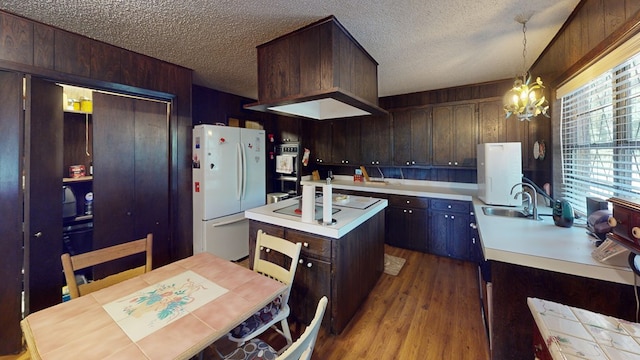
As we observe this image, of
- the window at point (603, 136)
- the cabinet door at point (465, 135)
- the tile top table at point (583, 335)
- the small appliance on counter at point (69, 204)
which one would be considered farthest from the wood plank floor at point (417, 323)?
the small appliance on counter at point (69, 204)

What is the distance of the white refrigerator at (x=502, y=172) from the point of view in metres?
2.53

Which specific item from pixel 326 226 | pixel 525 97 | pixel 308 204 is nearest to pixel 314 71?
pixel 308 204

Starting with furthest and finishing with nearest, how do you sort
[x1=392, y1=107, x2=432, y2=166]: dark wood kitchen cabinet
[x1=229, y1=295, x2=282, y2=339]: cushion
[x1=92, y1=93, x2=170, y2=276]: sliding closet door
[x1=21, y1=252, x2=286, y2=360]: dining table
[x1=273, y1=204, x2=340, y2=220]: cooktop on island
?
[x1=392, y1=107, x2=432, y2=166]: dark wood kitchen cabinet, [x1=92, y1=93, x2=170, y2=276]: sliding closet door, [x1=273, y1=204, x2=340, y2=220]: cooktop on island, [x1=229, y1=295, x2=282, y2=339]: cushion, [x1=21, y1=252, x2=286, y2=360]: dining table

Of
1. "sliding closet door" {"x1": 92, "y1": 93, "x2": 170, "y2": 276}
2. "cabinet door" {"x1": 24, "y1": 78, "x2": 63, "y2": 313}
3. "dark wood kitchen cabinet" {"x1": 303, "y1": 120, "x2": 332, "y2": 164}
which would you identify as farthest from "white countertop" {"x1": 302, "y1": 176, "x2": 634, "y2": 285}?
"cabinet door" {"x1": 24, "y1": 78, "x2": 63, "y2": 313}

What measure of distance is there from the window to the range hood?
1.57 m

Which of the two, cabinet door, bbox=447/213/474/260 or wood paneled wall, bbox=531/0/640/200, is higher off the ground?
wood paneled wall, bbox=531/0/640/200

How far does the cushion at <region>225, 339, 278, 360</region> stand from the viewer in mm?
1185

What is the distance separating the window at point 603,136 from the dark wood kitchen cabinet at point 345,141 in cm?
266

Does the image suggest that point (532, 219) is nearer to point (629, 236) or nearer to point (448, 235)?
point (629, 236)

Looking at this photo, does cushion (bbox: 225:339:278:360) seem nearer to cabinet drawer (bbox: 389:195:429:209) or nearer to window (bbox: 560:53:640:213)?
window (bbox: 560:53:640:213)

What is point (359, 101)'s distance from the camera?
2047 mm

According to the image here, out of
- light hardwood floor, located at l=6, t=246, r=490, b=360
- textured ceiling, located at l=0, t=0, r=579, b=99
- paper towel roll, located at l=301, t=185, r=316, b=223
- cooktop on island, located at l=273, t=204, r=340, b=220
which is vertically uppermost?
textured ceiling, located at l=0, t=0, r=579, b=99

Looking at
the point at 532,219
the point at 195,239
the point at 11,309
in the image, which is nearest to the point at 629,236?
the point at 532,219

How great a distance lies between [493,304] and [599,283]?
508 millimetres
